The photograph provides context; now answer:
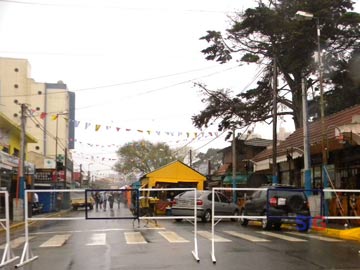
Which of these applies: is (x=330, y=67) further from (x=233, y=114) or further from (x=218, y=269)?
(x=218, y=269)

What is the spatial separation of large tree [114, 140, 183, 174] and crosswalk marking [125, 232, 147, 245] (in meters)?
62.3

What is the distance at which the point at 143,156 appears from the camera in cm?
7988

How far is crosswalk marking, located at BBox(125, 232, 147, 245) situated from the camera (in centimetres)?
1378

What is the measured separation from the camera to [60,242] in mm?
14445

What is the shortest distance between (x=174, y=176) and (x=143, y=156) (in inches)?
1785

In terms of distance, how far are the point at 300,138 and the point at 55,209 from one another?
20.3 meters

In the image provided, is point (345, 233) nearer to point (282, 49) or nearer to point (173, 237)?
point (173, 237)

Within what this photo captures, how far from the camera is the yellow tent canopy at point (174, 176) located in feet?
113

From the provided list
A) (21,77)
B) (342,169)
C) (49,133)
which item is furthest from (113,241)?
(49,133)

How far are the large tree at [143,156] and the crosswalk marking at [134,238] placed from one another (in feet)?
205

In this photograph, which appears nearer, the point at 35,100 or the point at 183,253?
the point at 183,253

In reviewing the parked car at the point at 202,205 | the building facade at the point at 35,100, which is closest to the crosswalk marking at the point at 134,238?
the parked car at the point at 202,205

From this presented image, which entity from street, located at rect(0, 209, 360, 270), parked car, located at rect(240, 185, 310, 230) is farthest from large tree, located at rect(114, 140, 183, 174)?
street, located at rect(0, 209, 360, 270)

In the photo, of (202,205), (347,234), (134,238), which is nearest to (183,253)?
(134,238)
